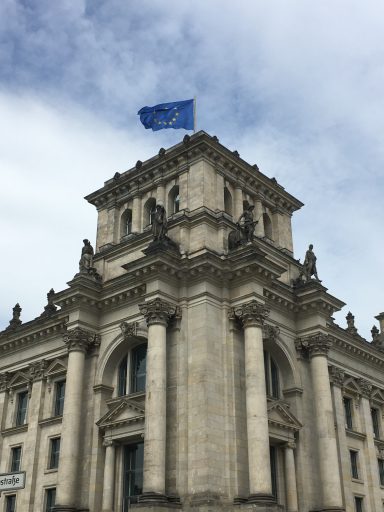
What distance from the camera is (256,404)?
29.3 m

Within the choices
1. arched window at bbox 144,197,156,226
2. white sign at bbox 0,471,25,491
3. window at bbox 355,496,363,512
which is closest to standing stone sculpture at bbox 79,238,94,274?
arched window at bbox 144,197,156,226

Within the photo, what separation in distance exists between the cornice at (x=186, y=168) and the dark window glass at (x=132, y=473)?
1556cm

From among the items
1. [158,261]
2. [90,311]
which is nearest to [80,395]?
[90,311]

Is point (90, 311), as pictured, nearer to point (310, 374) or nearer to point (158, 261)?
point (158, 261)

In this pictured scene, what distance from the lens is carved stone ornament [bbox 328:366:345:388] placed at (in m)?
39.9

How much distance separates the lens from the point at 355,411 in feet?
137

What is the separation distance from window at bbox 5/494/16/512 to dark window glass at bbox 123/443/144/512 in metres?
8.61

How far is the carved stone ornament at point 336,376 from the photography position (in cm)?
3988

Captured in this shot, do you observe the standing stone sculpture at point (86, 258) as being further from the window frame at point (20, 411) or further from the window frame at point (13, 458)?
the window frame at point (13, 458)

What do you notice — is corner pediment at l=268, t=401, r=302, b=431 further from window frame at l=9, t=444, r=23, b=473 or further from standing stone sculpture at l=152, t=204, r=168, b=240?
window frame at l=9, t=444, r=23, b=473

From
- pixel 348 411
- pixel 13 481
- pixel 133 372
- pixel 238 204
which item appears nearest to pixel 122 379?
pixel 133 372

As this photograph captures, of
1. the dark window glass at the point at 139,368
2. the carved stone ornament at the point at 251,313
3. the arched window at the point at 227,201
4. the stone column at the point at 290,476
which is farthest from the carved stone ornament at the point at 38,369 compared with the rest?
the stone column at the point at 290,476

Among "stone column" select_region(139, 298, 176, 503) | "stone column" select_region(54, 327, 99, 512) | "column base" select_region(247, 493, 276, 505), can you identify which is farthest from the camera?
"stone column" select_region(54, 327, 99, 512)

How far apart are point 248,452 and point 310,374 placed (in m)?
8.35
